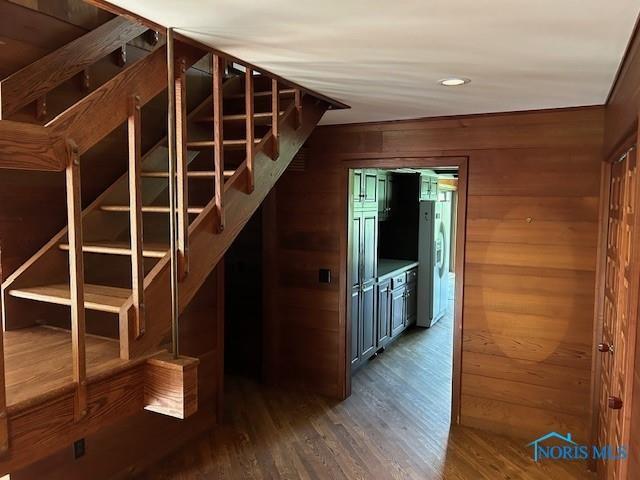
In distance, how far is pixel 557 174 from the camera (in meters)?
3.39

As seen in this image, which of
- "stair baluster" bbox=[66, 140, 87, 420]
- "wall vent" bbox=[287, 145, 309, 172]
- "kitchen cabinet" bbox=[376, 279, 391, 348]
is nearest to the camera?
"stair baluster" bbox=[66, 140, 87, 420]

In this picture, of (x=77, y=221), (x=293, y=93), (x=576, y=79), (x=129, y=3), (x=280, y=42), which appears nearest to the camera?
(x=77, y=221)

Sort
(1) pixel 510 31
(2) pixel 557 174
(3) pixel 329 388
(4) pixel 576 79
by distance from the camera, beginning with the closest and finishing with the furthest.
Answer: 1. (1) pixel 510 31
2. (4) pixel 576 79
3. (2) pixel 557 174
4. (3) pixel 329 388

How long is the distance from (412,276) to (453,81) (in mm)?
3842

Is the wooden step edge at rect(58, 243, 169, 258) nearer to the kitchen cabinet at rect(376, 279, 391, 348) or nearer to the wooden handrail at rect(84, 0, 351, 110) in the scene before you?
the wooden handrail at rect(84, 0, 351, 110)

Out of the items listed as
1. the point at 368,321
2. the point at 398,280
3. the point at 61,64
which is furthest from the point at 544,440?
the point at 61,64

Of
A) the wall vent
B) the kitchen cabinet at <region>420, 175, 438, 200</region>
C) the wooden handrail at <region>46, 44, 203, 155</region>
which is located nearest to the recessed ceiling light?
the wooden handrail at <region>46, 44, 203, 155</region>

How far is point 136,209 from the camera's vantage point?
5.84 feet

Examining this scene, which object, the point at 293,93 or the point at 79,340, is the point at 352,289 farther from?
the point at 79,340

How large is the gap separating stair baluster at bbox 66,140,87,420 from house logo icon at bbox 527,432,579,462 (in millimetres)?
2933

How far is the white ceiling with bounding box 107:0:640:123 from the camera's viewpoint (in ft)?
5.54

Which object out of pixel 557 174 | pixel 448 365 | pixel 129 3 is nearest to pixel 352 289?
pixel 448 365

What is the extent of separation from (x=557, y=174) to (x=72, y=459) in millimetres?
3368

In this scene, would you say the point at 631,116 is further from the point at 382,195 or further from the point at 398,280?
the point at 398,280
